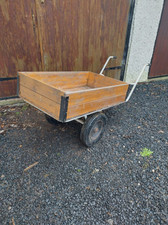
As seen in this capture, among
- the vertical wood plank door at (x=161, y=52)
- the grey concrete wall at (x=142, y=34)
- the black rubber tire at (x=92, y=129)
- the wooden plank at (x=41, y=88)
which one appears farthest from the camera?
the vertical wood plank door at (x=161, y=52)

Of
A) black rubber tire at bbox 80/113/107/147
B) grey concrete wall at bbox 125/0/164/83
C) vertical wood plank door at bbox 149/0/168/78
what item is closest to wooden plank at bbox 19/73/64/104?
black rubber tire at bbox 80/113/107/147

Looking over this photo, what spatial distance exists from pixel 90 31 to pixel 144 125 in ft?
8.14

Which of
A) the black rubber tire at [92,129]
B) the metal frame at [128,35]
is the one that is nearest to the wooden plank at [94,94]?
the black rubber tire at [92,129]

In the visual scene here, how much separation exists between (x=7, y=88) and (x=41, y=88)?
1.79 meters

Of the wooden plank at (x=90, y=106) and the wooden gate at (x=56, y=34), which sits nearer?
the wooden plank at (x=90, y=106)

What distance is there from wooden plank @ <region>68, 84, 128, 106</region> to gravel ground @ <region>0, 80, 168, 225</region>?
0.80m

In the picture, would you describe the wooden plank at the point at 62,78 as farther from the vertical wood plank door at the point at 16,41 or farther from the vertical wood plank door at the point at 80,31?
the vertical wood plank door at the point at 16,41

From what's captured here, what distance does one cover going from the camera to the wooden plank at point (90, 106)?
68.9 inches

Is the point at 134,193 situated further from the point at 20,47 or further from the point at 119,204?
the point at 20,47

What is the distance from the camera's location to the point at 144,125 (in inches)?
116

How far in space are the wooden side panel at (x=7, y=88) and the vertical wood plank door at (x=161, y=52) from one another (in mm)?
4656

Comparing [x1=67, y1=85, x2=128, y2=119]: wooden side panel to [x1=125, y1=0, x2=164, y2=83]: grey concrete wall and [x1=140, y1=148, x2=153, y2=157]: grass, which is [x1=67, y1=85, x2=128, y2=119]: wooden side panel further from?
[x1=125, y1=0, x2=164, y2=83]: grey concrete wall

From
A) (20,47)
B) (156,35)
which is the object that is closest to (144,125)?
(20,47)

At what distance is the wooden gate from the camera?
279 cm
